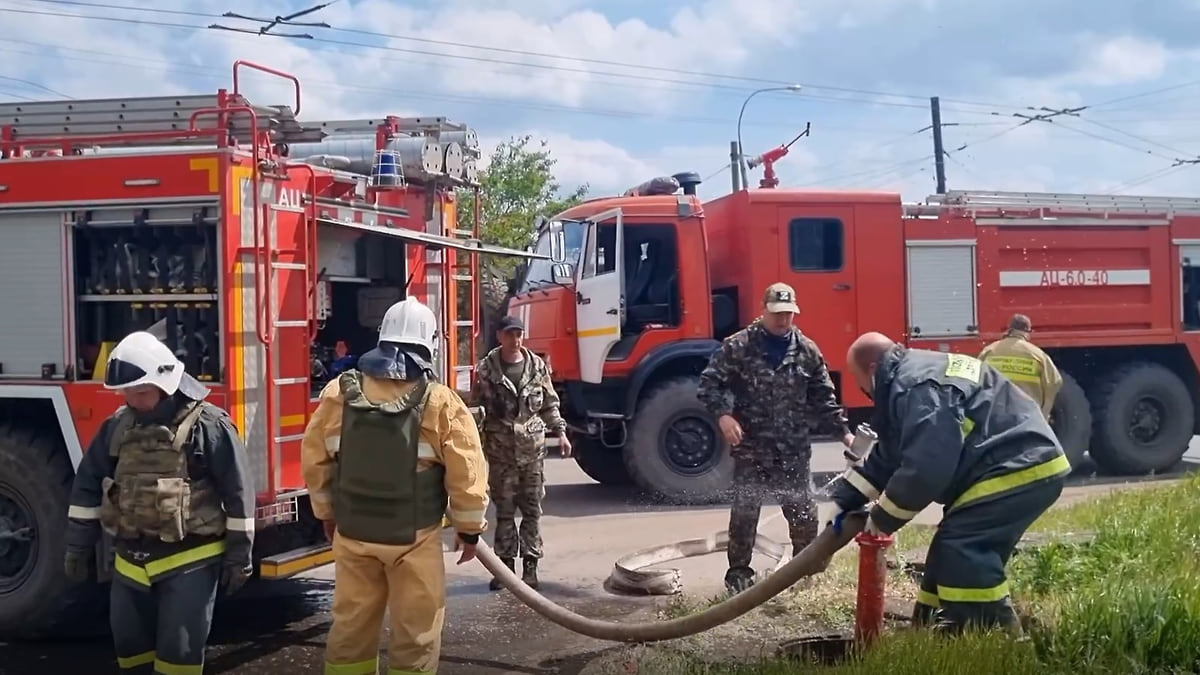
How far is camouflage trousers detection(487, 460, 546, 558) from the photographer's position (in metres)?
7.20

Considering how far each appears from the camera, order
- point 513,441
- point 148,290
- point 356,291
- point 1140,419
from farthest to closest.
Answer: point 1140,419 < point 356,291 < point 513,441 < point 148,290

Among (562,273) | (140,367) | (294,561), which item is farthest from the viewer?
(562,273)

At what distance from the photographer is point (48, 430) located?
6.29 metres

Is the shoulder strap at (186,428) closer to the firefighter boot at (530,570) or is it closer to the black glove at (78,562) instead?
the black glove at (78,562)

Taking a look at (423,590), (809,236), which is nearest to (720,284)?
(809,236)

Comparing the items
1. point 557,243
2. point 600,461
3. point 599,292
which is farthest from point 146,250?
point 600,461

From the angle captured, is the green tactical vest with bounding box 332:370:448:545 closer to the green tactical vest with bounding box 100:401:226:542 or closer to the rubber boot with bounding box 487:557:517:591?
the green tactical vest with bounding box 100:401:226:542

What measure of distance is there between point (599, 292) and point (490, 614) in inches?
160

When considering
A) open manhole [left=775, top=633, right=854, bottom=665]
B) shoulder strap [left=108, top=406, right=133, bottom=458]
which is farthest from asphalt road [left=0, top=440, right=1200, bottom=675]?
shoulder strap [left=108, top=406, right=133, bottom=458]

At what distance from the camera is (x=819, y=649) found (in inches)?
197

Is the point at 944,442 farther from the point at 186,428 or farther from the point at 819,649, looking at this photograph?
→ the point at 186,428

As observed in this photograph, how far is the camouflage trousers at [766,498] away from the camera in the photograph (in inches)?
262

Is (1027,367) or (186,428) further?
(1027,367)

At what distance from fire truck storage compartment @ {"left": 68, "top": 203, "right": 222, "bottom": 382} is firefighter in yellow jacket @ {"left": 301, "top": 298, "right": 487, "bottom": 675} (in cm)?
158
